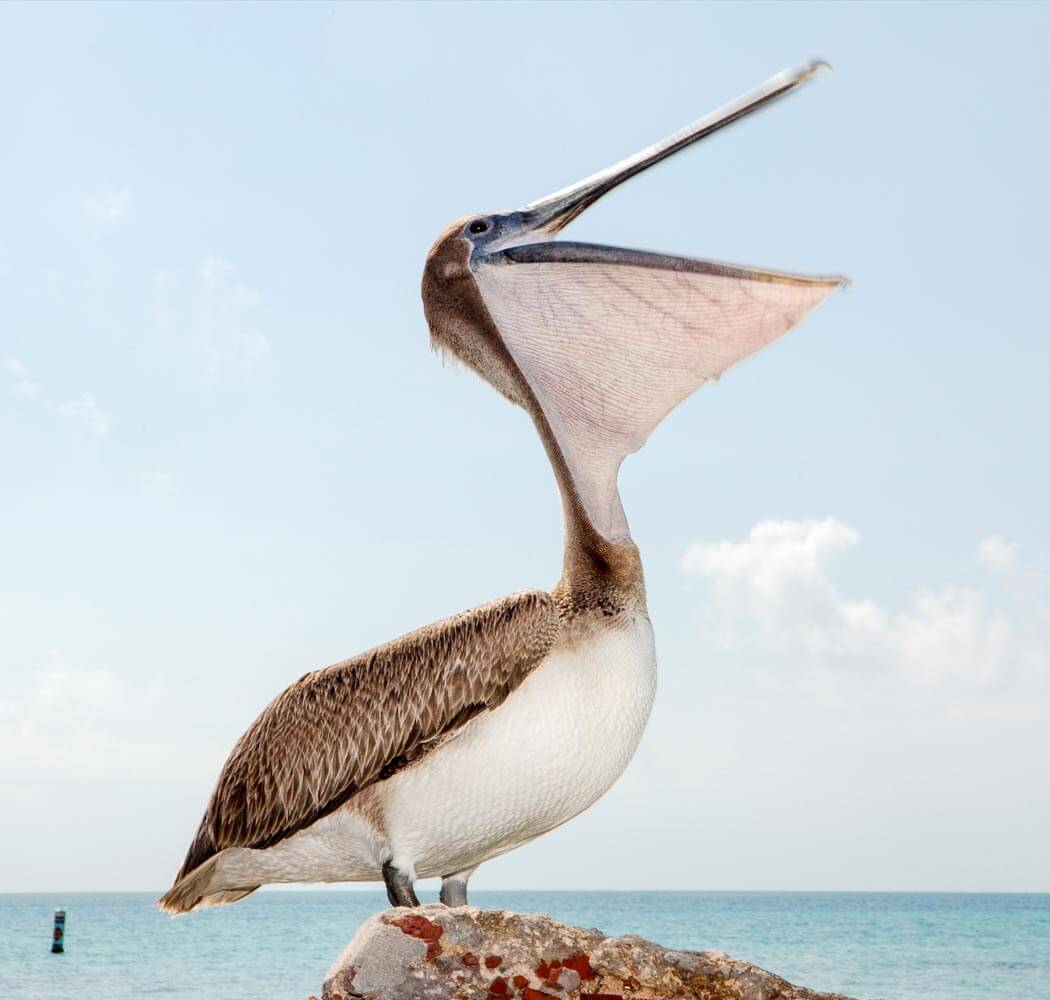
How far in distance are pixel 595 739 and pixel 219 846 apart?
1.74 meters

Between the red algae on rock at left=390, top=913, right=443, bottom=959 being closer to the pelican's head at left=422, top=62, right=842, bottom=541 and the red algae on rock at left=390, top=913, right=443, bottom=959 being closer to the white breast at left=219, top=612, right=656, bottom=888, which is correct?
the white breast at left=219, top=612, right=656, bottom=888

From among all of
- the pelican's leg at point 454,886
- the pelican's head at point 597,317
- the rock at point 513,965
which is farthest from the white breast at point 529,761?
the rock at point 513,965

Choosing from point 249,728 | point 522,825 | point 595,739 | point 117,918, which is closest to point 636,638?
point 595,739

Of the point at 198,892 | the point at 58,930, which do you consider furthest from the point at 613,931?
the point at 198,892

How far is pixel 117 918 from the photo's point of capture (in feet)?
225

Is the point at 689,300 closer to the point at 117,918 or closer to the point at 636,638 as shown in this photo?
the point at 636,638

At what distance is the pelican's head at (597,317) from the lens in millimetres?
5301

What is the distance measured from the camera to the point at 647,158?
18.3 feet

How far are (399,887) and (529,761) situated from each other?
0.71 metres

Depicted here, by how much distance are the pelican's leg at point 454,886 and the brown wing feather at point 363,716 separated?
56 cm

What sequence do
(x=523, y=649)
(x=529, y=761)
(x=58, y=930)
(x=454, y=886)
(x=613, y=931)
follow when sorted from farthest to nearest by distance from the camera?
(x=613, y=931)
(x=58, y=930)
(x=454, y=886)
(x=523, y=649)
(x=529, y=761)

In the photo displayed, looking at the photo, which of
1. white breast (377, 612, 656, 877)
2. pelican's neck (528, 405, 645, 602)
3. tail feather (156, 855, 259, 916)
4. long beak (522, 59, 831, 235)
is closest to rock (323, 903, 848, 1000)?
white breast (377, 612, 656, 877)

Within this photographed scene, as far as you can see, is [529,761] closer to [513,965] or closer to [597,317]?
[513,965]

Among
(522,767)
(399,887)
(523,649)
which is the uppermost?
(523,649)
